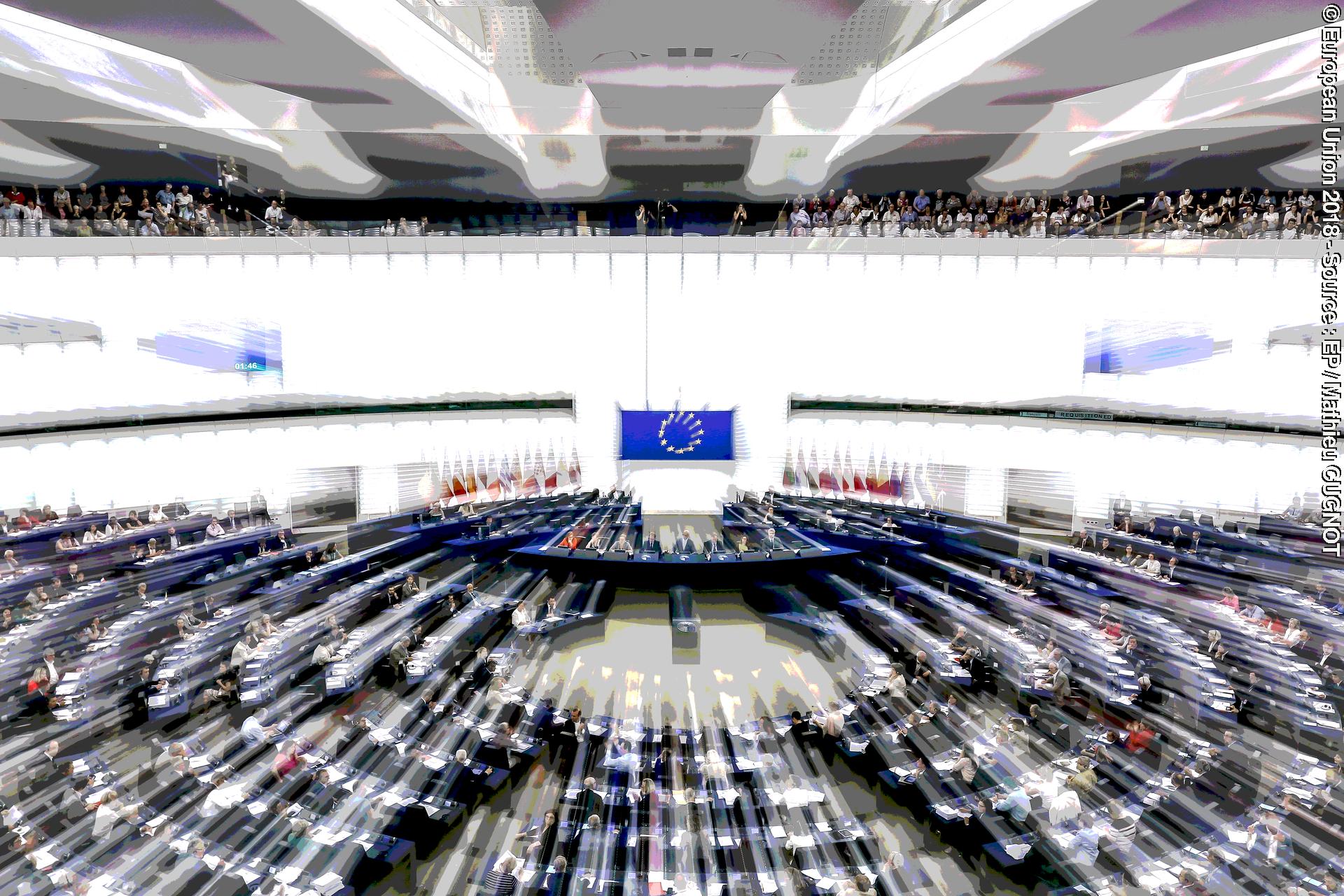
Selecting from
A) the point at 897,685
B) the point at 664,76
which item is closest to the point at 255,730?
the point at 897,685

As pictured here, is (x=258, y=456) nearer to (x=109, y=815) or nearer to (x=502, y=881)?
(x=109, y=815)

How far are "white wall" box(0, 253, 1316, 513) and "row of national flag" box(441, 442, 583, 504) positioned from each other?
19.8 inches

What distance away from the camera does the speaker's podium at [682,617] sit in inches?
282

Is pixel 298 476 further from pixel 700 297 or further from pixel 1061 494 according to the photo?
pixel 1061 494

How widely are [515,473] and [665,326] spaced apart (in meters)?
4.66

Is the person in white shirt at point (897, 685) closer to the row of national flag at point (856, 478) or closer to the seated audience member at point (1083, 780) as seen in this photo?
the seated audience member at point (1083, 780)

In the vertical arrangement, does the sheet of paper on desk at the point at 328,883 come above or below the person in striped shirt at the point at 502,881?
above

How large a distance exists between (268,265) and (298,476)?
4293 mm

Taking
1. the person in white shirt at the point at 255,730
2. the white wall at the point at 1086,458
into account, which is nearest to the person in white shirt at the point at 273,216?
the person in white shirt at the point at 255,730

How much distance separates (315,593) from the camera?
8352 millimetres

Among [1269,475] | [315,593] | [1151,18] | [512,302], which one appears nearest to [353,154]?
[315,593]

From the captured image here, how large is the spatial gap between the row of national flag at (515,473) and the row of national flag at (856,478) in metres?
4.76

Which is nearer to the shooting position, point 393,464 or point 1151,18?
point 1151,18

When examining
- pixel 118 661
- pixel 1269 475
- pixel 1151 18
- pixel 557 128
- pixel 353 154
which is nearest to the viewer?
pixel 1151 18
